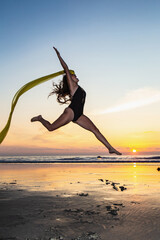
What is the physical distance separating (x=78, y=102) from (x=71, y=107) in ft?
0.64

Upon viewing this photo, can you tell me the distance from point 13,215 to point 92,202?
2.30m

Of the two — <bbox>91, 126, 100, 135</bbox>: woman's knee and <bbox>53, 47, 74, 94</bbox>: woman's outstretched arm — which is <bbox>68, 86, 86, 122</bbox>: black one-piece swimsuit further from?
<bbox>91, 126, 100, 135</bbox>: woman's knee

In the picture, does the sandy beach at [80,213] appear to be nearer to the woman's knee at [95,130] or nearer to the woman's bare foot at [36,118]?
the woman's knee at [95,130]

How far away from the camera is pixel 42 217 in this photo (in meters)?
5.64

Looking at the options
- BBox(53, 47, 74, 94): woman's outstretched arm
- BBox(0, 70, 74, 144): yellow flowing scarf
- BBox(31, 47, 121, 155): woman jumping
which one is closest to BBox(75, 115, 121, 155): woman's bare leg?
BBox(31, 47, 121, 155): woman jumping

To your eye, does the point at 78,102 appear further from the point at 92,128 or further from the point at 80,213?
the point at 80,213

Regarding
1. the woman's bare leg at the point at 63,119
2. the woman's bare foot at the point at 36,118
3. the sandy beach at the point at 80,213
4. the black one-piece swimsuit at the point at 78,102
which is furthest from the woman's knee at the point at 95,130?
the sandy beach at the point at 80,213

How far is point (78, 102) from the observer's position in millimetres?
5578

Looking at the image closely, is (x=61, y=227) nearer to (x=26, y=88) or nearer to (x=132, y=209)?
(x=132, y=209)

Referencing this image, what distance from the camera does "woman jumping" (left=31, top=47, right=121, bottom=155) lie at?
5480 millimetres

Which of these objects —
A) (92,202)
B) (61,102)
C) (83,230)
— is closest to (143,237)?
(83,230)

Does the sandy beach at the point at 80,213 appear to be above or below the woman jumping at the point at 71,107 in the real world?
below

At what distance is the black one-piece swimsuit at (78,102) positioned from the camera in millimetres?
5535

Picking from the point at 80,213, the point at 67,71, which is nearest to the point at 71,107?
the point at 67,71
